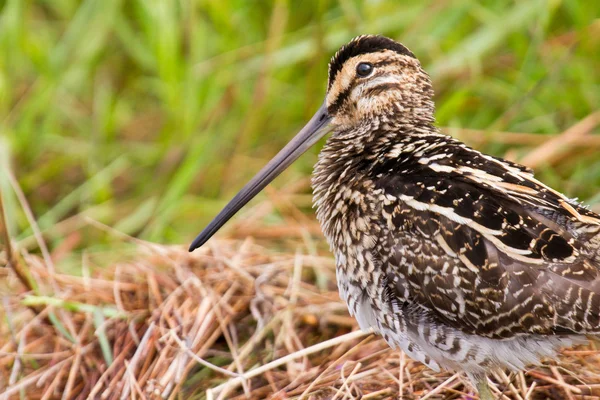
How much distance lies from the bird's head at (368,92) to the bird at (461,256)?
0.60ft

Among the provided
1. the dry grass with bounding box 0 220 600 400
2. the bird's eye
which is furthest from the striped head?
the dry grass with bounding box 0 220 600 400

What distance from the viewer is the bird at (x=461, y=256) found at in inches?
106

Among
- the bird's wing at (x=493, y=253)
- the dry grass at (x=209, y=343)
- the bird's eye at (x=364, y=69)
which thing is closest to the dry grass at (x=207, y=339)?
the dry grass at (x=209, y=343)

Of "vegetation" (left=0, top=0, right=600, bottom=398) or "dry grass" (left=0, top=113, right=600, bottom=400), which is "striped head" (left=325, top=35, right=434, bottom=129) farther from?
"vegetation" (left=0, top=0, right=600, bottom=398)

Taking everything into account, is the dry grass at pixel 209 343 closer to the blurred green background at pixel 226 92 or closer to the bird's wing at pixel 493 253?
the bird's wing at pixel 493 253

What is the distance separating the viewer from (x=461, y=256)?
2740mm

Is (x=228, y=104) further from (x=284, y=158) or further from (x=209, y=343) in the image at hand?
(x=209, y=343)

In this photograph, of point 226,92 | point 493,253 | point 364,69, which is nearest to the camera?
point 493,253

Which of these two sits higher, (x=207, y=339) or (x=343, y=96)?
(x=343, y=96)

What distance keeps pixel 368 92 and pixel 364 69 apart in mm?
85

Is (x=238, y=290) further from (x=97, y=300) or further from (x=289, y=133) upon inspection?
(x=289, y=133)

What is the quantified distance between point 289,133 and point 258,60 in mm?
450

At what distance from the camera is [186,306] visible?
11.9ft

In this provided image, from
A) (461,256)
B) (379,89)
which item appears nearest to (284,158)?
(379,89)
